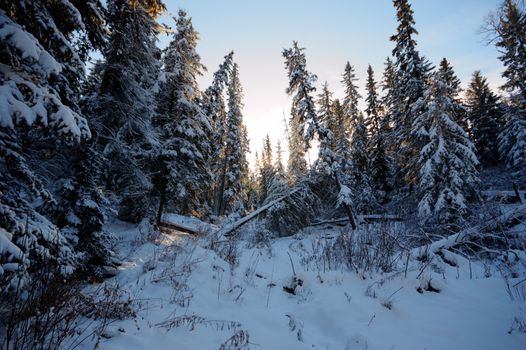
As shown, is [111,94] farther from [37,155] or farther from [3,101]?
[3,101]

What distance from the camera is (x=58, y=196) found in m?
7.10

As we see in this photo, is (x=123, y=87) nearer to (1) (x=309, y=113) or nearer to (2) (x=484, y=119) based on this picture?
(1) (x=309, y=113)

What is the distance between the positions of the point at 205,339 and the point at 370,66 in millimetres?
30336

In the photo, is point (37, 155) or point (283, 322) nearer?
point (283, 322)

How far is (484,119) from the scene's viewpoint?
3162cm

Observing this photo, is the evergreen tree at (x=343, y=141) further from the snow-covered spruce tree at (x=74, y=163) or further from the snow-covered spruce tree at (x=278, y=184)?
the snow-covered spruce tree at (x=74, y=163)

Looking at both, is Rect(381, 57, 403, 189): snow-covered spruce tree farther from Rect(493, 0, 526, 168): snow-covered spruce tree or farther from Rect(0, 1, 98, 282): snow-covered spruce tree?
Rect(0, 1, 98, 282): snow-covered spruce tree

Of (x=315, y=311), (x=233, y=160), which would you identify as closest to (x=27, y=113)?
(x=315, y=311)

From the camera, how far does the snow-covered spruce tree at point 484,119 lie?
102 feet

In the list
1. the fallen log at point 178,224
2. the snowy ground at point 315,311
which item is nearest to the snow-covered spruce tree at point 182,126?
the fallen log at point 178,224

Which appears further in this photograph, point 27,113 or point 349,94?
point 349,94

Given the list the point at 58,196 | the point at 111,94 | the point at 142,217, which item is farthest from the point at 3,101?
the point at 142,217

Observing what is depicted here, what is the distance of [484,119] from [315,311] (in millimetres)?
39302

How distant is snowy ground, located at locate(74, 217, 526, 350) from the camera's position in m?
3.03
